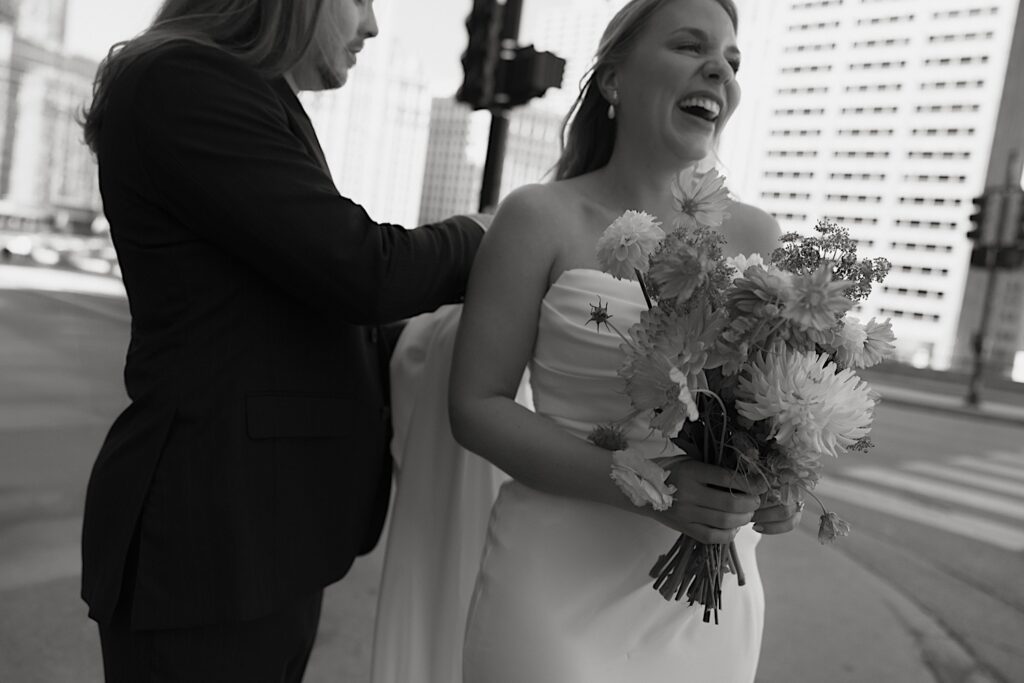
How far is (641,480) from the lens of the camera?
48.5 inches

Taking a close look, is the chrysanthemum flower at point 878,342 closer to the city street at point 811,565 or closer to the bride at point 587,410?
the bride at point 587,410

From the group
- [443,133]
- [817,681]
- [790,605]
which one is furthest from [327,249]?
[443,133]

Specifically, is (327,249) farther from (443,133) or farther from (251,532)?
(443,133)

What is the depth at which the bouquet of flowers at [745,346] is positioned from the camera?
111 centimetres

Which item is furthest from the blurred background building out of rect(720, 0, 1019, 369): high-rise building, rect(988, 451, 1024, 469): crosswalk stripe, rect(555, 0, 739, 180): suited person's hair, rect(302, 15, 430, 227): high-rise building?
rect(555, 0, 739, 180): suited person's hair

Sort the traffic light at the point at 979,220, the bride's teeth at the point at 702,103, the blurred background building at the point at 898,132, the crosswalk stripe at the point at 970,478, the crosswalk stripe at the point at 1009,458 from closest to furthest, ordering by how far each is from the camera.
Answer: the bride's teeth at the point at 702,103 → the crosswalk stripe at the point at 970,478 → the crosswalk stripe at the point at 1009,458 → the traffic light at the point at 979,220 → the blurred background building at the point at 898,132

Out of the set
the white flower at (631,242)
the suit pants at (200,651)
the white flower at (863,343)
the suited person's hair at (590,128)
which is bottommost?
the suit pants at (200,651)

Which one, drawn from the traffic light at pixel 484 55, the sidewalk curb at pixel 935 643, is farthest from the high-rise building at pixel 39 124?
the sidewalk curb at pixel 935 643

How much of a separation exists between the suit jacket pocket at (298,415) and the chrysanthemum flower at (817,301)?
0.85 meters

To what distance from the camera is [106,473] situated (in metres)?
1.51

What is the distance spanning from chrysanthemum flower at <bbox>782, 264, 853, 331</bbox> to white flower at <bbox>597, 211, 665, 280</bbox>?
0.70ft

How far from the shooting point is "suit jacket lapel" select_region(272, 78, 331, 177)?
151 centimetres

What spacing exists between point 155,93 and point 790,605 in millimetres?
4201

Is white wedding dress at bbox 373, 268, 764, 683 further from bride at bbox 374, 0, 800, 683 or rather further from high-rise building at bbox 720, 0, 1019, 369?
high-rise building at bbox 720, 0, 1019, 369
